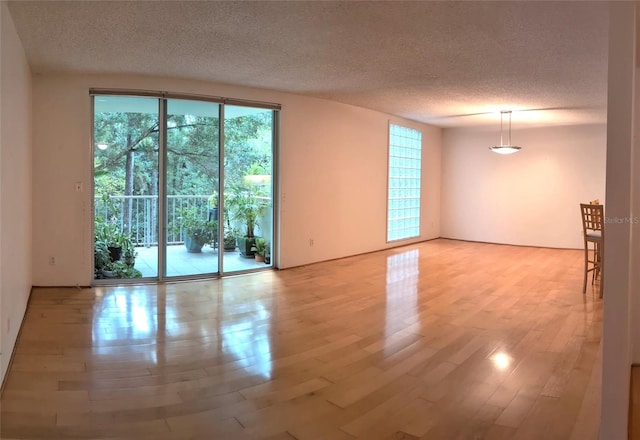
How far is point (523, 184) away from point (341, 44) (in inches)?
264

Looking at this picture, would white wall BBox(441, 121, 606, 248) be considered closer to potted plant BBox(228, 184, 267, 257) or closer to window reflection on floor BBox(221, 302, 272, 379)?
potted plant BBox(228, 184, 267, 257)

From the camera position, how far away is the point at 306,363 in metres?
3.03

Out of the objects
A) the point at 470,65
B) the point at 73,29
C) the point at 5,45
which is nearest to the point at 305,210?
the point at 470,65

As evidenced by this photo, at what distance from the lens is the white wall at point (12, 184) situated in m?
2.80

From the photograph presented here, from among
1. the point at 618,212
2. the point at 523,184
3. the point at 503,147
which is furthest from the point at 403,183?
the point at 618,212

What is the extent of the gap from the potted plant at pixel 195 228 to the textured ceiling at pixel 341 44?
1.65 m

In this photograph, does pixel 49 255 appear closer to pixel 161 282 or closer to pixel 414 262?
pixel 161 282

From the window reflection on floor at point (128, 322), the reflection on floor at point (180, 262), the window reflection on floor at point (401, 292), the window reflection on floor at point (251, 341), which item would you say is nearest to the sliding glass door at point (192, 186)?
the reflection on floor at point (180, 262)

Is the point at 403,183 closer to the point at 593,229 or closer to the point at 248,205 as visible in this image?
the point at 248,205

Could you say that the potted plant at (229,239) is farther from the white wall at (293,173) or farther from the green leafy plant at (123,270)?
the green leafy plant at (123,270)

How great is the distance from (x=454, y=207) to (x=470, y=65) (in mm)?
5923

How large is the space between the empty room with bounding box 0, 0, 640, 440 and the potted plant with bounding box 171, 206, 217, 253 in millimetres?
29

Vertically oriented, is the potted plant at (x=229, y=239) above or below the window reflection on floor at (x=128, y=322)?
above

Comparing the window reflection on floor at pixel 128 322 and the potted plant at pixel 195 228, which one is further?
the potted plant at pixel 195 228
